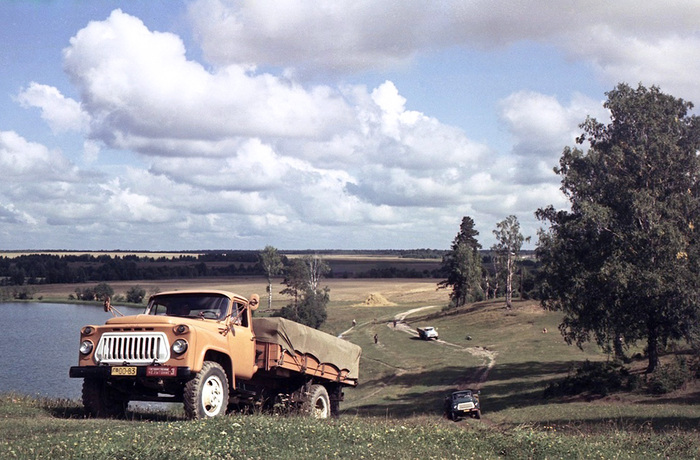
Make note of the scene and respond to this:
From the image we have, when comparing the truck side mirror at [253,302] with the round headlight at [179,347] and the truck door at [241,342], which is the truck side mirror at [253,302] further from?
the round headlight at [179,347]

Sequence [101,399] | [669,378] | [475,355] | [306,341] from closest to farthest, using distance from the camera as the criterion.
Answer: [101,399], [306,341], [669,378], [475,355]

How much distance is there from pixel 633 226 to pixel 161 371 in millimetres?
34347

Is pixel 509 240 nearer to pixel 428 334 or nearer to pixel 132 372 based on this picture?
pixel 428 334

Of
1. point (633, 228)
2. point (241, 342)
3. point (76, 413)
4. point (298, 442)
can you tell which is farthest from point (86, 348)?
point (633, 228)

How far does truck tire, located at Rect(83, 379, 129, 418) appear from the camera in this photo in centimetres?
1466

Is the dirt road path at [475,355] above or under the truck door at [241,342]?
under

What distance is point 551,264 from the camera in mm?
45031

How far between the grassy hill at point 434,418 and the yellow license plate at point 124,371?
2.97 ft

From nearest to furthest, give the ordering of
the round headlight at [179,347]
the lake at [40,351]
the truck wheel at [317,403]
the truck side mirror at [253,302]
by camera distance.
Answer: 1. the round headlight at [179,347]
2. the truck side mirror at [253,302]
3. the truck wheel at [317,403]
4. the lake at [40,351]

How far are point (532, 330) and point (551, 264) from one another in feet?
134

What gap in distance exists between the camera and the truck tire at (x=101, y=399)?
14.7 meters

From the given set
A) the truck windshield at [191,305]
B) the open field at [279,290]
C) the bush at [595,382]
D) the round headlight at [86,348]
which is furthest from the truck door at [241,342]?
the open field at [279,290]

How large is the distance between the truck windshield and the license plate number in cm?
210

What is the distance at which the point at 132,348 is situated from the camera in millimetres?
→ 13609
